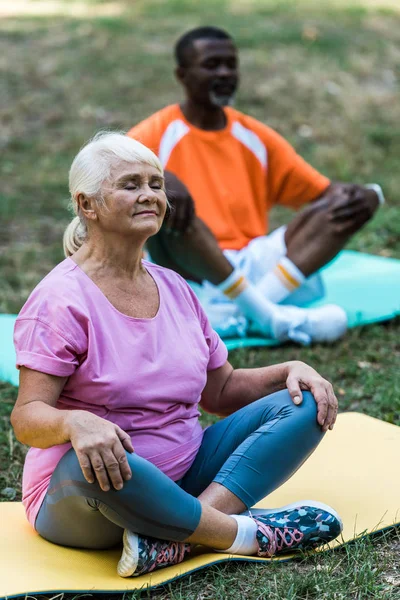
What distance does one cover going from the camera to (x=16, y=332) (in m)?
2.35

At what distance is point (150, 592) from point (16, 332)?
2.41 ft

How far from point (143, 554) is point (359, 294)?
3014mm

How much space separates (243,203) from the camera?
15.6 ft

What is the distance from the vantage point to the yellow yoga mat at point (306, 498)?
7.53 feet

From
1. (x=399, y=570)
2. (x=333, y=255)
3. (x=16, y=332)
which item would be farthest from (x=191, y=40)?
(x=399, y=570)

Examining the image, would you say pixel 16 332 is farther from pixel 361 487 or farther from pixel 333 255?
pixel 333 255

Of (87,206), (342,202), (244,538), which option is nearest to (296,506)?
(244,538)

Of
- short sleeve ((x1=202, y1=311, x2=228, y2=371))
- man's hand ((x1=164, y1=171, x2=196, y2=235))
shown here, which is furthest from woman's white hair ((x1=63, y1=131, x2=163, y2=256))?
man's hand ((x1=164, y1=171, x2=196, y2=235))

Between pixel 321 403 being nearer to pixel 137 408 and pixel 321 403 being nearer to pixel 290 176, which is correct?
pixel 137 408

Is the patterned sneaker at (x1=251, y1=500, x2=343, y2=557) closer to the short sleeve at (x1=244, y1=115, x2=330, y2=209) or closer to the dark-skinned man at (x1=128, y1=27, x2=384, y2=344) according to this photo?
the dark-skinned man at (x1=128, y1=27, x2=384, y2=344)

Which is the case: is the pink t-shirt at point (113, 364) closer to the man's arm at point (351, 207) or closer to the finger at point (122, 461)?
the finger at point (122, 461)

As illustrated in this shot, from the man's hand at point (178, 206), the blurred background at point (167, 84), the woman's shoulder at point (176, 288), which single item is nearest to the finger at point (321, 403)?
the woman's shoulder at point (176, 288)

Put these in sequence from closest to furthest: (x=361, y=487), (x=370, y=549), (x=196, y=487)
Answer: (x=370, y=549), (x=196, y=487), (x=361, y=487)

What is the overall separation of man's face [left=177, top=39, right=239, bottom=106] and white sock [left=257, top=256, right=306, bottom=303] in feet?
2.90
